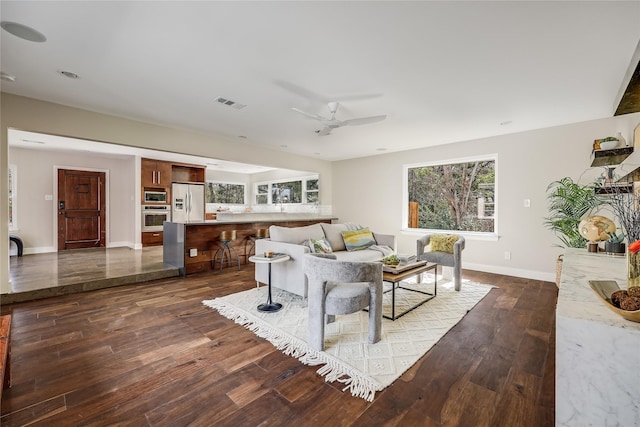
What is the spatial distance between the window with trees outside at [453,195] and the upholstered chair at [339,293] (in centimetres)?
381

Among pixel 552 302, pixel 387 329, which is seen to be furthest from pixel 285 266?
pixel 552 302

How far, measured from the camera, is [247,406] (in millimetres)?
1702

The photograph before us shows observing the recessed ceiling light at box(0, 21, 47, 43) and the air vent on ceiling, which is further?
the air vent on ceiling

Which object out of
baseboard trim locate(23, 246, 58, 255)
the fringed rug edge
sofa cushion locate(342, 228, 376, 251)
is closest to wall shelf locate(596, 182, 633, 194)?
sofa cushion locate(342, 228, 376, 251)

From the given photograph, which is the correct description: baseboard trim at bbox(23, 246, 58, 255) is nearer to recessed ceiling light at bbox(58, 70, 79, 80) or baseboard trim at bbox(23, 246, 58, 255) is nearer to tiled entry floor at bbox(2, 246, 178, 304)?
tiled entry floor at bbox(2, 246, 178, 304)

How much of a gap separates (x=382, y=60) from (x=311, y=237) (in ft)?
8.58

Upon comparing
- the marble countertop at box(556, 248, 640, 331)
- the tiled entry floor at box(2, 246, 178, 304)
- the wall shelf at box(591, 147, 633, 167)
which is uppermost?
the wall shelf at box(591, 147, 633, 167)

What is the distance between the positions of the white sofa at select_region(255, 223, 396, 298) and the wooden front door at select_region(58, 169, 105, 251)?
228 inches

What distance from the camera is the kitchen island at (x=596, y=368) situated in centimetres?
83

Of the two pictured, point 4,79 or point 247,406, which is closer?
point 247,406

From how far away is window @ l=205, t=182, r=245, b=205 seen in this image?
9.10 meters

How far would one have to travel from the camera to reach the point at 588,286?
132cm

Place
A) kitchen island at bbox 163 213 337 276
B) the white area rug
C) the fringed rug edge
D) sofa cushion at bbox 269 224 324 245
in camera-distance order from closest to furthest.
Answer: the fringed rug edge < the white area rug < sofa cushion at bbox 269 224 324 245 < kitchen island at bbox 163 213 337 276

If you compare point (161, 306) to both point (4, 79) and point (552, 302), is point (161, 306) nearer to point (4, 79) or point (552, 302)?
point (4, 79)
